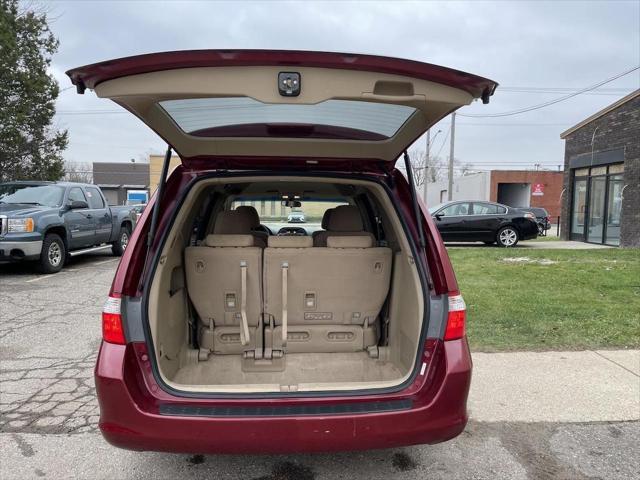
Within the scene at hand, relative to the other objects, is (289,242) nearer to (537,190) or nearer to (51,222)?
(51,222)

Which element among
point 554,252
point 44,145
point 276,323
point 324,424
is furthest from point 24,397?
point 44,145

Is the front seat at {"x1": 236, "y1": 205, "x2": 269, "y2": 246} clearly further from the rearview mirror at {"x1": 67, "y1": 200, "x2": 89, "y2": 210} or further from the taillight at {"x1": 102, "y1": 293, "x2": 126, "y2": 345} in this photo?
the rearview mirror at {"x1": 67, "y1": 200, "x2": 89, "y2": 210}

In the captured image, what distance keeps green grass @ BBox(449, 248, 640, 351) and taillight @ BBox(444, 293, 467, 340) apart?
2.58 m

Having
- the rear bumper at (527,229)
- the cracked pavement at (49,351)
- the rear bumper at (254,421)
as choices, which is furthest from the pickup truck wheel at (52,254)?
the rear bumper at (527,229)

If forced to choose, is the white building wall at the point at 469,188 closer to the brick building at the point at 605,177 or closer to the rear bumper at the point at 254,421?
the brick building at the point at 605,177

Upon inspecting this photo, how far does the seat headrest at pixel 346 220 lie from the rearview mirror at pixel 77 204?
756 cm

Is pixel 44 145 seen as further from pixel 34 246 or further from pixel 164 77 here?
pixel 164 77

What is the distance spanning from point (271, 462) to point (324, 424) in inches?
33.3

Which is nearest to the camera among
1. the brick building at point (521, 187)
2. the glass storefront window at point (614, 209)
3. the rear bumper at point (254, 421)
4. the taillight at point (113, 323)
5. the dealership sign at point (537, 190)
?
the rear bumper at point (254, 421)

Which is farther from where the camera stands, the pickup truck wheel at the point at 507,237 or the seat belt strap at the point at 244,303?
the pickup truck wheel at the point at 507,237

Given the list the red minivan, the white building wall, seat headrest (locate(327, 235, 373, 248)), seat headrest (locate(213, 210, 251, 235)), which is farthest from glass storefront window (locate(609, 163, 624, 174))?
the white building wall

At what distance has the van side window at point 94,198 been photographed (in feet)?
34.8

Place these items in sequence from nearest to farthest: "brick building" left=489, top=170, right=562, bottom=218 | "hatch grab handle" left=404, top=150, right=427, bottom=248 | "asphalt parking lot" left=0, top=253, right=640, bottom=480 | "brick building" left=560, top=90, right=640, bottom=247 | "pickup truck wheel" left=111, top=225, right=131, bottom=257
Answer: "hatch grab handle" left=404, top=150, right=427, bottom=248 → "asphalt parking lot" left=0, top=253, right=640, bottom=480 → "pickup truck wheel" left=111, top=225, right=131, bottom=257 → "brick building" left=560, top=90, right=640, bottom=247 → "brick building" left=489, top=170, right=562, bottom=218

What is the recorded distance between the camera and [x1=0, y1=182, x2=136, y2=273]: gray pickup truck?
27.0 feet
